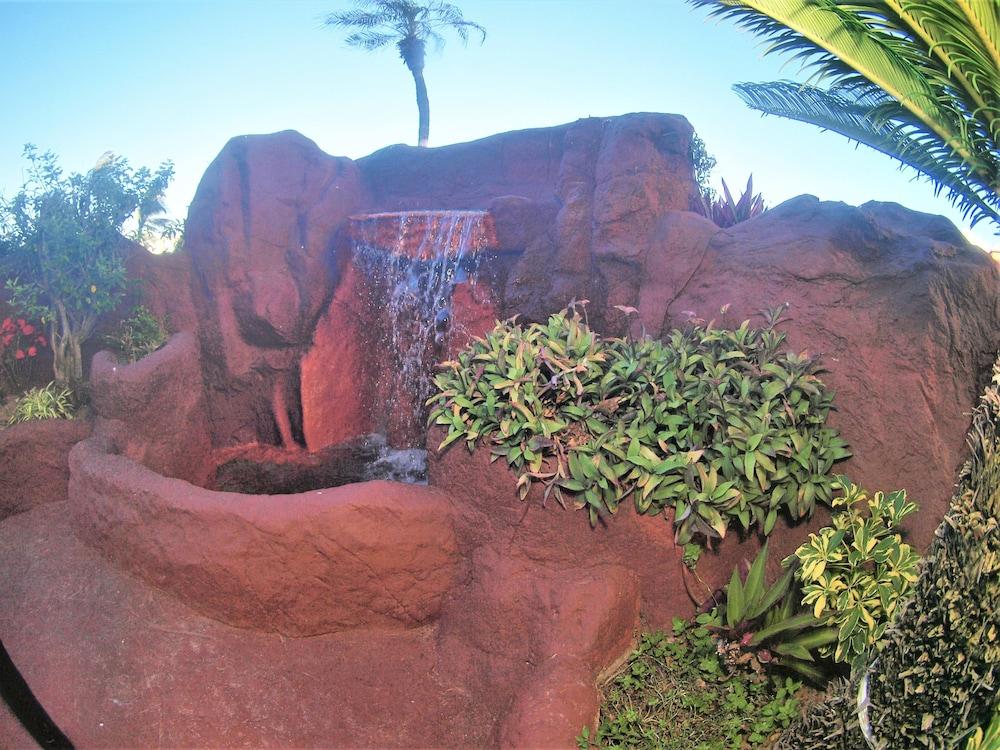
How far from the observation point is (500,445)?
449 cm

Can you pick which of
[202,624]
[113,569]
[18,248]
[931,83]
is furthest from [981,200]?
[18,248]

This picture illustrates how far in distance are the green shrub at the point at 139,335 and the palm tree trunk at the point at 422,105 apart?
32.4 ft

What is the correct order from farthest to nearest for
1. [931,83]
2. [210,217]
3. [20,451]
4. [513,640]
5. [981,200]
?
[210,217]
[20,451]
[513,640]
[981,200]
[931,83]

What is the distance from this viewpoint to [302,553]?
4477 mm

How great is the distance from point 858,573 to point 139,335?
6.87m

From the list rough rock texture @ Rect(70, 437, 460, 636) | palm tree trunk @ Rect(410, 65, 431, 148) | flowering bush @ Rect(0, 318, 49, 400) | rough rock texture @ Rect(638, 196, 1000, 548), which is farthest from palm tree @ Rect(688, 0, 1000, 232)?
palm tree trunk @ Rect(410, 65, 431, 148)

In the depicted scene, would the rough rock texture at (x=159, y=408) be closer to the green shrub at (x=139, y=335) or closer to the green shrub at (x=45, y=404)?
the green shrub at (x=139, y=335)

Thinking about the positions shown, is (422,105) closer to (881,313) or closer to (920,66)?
(881,313)

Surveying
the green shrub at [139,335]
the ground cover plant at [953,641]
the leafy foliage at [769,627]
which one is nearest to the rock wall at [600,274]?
the green shrub at [139,335]

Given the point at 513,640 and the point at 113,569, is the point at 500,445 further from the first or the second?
the point at 113,569

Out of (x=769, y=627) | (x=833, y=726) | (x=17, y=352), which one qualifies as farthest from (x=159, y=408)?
(x=833, y=726)

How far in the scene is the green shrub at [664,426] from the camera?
422 cm

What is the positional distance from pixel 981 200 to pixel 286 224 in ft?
21.2

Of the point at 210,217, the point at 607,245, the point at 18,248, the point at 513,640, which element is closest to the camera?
the point at 513,640
